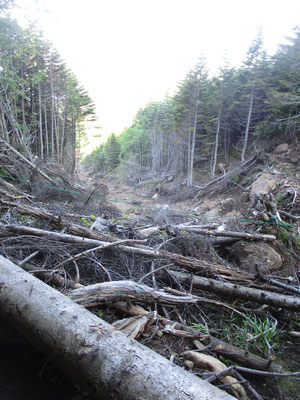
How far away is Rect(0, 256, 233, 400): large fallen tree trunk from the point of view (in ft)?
3.98

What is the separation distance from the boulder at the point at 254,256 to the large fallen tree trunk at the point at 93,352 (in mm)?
3078

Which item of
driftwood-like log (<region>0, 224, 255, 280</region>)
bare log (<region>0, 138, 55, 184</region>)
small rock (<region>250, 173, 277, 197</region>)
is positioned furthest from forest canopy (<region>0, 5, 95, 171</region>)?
small rock (<region>250, 173, 277, 197</region>)

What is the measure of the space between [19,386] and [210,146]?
22674 millimetres

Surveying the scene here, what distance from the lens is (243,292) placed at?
2.94 metres

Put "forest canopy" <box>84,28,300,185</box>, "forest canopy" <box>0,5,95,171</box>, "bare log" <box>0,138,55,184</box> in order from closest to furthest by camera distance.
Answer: "bare log" <box>0,138,55,184</box>, "forest canopy" <box>0,5,95,171</box>, "forest canopy" <box>84,28,300,185</box>

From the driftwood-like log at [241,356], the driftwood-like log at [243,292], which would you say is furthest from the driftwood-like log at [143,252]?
the driftwood-like log at [241,356]

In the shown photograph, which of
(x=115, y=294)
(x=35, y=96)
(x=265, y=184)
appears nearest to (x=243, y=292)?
(x=115, y=294)

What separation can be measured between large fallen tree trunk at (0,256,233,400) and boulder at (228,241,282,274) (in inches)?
121

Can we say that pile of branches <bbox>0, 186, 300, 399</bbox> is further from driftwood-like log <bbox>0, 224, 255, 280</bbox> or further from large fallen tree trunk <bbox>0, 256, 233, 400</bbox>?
large fallen tree trunk <bbox>0, 256, 233, 400</bbox>

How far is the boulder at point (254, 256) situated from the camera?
3.96 m

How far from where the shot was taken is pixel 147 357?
1.38m

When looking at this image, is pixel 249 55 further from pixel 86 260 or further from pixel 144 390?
pixel 144 390

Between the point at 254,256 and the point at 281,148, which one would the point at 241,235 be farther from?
the point at 281,148

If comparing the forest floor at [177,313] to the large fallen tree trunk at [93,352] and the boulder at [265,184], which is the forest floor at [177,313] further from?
the boulder at [265,184]
